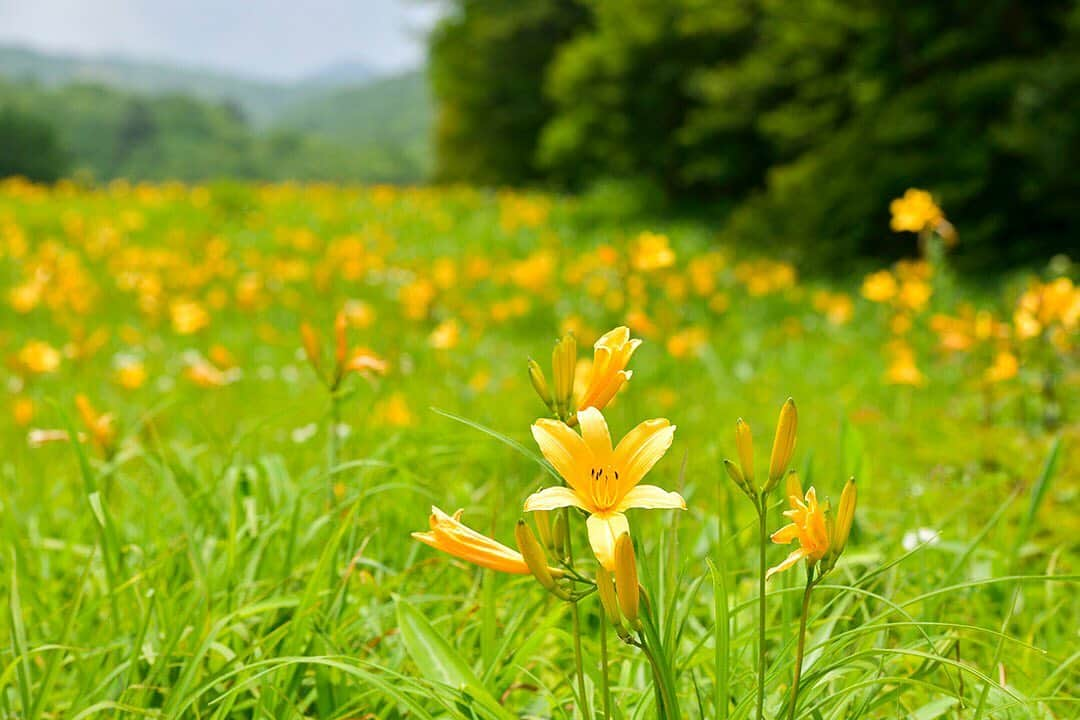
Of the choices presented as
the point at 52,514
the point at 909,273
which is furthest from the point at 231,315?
the point at 909,273

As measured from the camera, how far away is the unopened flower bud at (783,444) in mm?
787

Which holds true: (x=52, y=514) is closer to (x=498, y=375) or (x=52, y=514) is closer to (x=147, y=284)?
(x=498, y=375)

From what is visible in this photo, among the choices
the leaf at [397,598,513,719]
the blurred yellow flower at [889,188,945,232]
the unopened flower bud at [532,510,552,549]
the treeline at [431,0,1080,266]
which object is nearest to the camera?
the unopened flower bud at [532,510,552,549]

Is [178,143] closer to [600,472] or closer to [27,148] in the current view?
[27,148]

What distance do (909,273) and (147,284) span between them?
11.6 feet

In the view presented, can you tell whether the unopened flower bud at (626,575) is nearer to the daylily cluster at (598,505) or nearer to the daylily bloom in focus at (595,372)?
the daylily cluster at (598,505)

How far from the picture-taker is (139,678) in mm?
1258

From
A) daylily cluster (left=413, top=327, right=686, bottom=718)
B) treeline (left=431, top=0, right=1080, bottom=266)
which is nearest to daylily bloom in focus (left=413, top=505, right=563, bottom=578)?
daylily cluster (left=413, top=327, right=686, bottom=718)

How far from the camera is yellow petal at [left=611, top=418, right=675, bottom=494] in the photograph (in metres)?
0.77

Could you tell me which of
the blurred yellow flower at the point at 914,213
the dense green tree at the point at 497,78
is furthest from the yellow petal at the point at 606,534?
the dense green tree at the point at 497,78

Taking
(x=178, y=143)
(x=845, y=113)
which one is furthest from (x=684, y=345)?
(x=178, y=143)

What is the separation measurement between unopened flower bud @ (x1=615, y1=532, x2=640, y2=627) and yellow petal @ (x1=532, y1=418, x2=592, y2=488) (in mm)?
74

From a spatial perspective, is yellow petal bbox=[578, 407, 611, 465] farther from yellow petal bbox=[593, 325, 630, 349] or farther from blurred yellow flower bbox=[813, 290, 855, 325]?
blurred yellow flower bbox=[813, 290, 855, 325]

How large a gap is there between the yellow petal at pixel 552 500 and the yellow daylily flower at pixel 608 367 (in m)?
0.12
